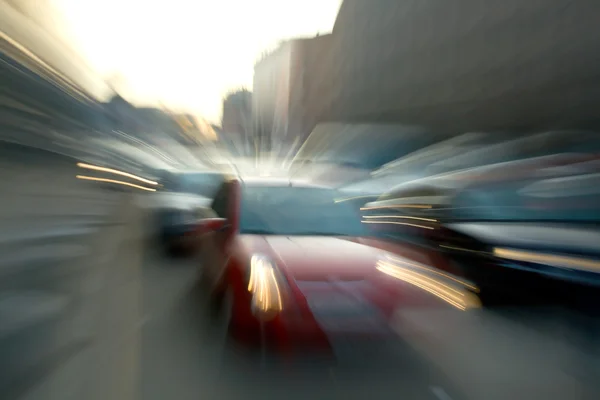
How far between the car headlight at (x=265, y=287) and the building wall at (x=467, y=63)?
237 inches

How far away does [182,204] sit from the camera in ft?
19.6

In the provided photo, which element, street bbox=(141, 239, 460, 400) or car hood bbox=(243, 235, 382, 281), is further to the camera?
car hood bbox=(243, 235, 382, 281)

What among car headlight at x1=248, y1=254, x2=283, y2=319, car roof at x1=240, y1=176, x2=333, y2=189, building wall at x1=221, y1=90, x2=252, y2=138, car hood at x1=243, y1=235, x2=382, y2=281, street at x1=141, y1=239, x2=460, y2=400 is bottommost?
street at x1=141, y1=239, x2=460, y2=400

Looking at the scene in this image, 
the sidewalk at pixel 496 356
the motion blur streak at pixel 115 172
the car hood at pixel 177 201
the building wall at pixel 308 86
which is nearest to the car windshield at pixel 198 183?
the car hood at pixel 177 201

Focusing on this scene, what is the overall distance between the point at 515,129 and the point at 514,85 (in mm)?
883

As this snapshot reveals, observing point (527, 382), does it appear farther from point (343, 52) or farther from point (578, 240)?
point (343, 52)

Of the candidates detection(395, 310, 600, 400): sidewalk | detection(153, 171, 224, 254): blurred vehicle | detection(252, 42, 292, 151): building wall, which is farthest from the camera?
detection(252, 42, 292, 151): building wall

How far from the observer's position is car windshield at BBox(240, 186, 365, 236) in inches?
223

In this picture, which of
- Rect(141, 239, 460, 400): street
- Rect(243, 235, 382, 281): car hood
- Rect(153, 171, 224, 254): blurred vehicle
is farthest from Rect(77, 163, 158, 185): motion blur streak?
Rect(141, 239, 460, 400): street

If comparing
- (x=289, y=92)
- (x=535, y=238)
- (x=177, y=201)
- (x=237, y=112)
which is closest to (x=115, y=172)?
(x=177, y=201)

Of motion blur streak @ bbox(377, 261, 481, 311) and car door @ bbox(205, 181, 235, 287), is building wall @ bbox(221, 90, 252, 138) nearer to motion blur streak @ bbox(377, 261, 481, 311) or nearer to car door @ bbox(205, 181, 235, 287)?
car door @ bbox(205, 181, 235, 287)

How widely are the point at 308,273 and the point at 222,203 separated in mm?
2880

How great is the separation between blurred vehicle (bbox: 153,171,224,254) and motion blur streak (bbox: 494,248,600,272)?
9.90 feet

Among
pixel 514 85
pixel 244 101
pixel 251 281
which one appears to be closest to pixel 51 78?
pixel 251 281
